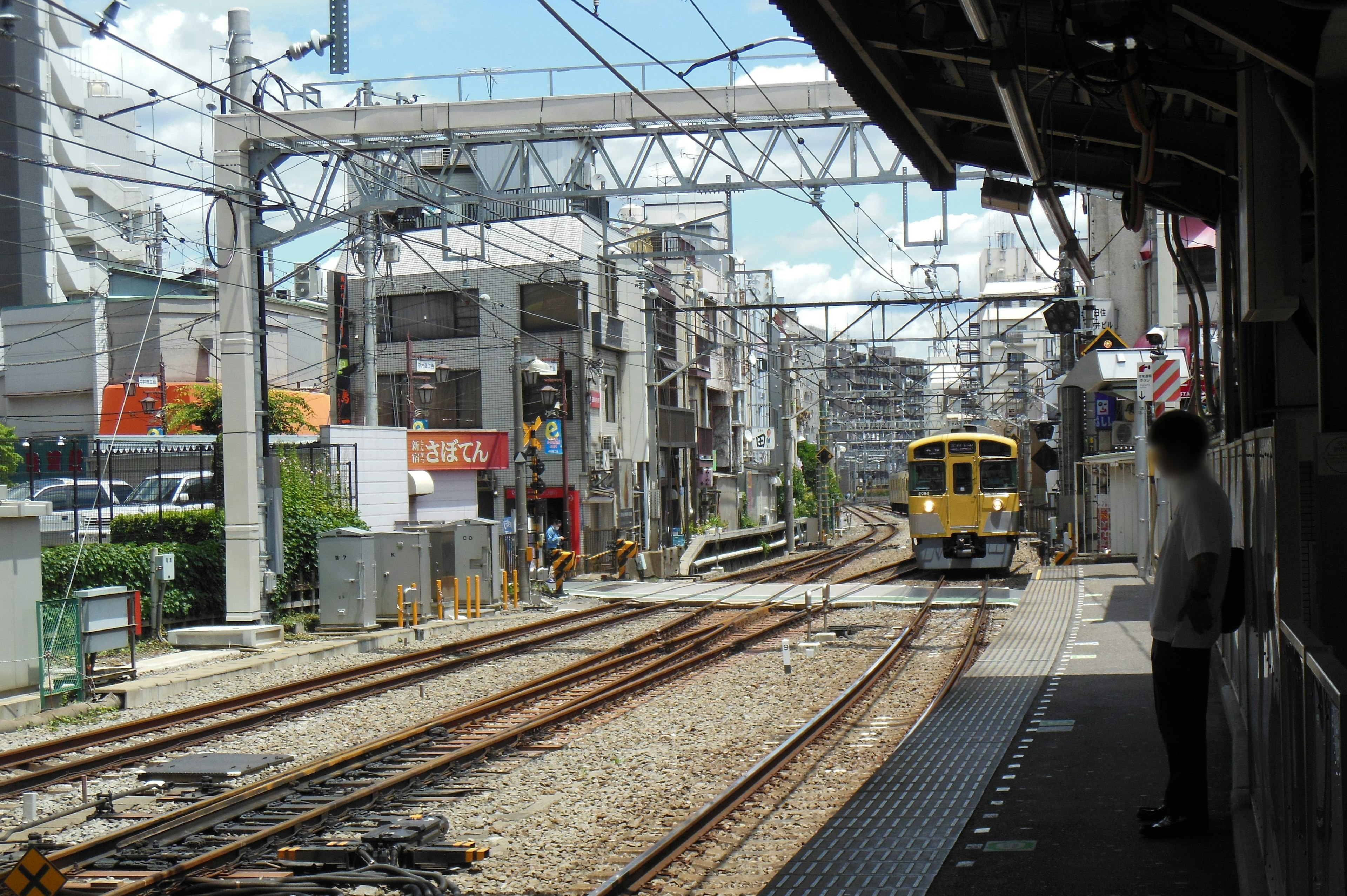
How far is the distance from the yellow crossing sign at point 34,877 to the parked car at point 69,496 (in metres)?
16.0

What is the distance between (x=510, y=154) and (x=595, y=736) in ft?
29.5

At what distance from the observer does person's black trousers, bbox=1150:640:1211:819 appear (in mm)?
5277

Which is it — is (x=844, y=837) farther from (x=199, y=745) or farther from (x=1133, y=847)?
(x=199, y=745)

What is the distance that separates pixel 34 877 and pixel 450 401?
34974 millimetres

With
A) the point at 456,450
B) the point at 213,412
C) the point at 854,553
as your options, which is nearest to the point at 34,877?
the point at 456,450

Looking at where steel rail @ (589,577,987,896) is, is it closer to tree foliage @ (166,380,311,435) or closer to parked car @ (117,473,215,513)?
parked car @ (117,473,215,513)

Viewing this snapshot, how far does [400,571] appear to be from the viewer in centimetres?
1909

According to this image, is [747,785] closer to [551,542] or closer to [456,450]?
[551,542]

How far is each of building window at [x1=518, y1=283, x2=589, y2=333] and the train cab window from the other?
14125mm

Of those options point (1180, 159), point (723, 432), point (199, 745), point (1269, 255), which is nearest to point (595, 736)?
point (199, 745)

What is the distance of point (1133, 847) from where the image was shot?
17.7 ft

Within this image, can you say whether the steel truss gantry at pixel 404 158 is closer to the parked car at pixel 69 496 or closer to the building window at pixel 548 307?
the parked car at pixel 69 496

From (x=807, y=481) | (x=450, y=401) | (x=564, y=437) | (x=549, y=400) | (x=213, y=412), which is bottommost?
(x=807, y=481)

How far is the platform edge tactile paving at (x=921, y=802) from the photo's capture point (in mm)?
5352
